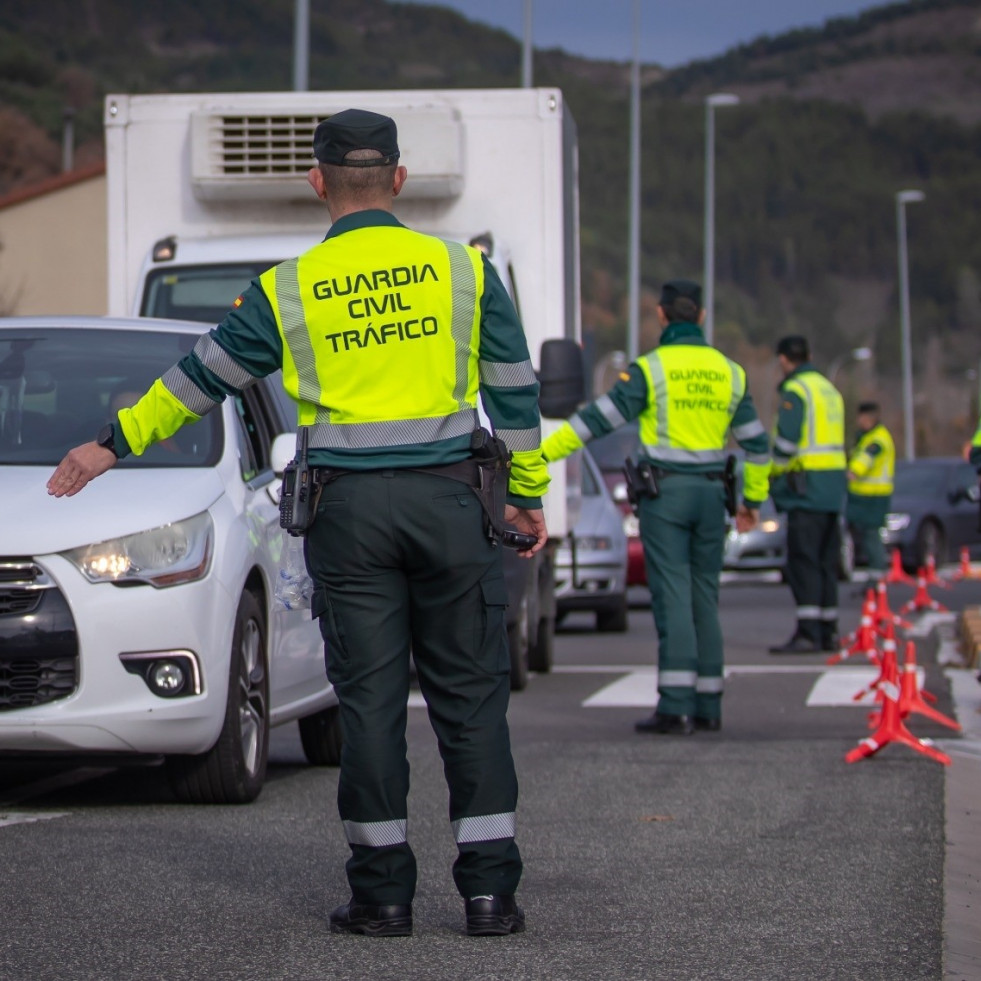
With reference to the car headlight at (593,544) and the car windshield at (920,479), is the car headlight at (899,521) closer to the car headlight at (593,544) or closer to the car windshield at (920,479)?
the car windshield at (920,479)

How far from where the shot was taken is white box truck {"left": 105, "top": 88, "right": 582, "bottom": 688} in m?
11.2

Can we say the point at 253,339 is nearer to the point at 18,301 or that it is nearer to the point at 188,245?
the point at 188,245

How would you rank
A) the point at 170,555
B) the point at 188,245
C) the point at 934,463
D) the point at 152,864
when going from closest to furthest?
the point at 152,864 → the point at 170,555 → the point at 188,245 → the point at 934,463

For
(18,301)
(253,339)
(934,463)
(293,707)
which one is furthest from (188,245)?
(18,301)

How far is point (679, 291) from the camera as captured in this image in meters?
9.52

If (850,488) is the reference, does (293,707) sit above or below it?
below

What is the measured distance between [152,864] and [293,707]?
179 cm

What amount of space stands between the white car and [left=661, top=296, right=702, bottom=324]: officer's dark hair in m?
2.65

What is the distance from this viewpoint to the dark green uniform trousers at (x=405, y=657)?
480 centimetres

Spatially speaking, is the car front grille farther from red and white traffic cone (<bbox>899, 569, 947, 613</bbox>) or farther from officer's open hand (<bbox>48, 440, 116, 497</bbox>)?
red and white traffic cone (<bbox>899, 569, 947, 613</bbox>)

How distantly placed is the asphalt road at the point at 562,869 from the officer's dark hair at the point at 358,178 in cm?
169

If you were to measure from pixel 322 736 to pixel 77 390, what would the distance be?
174 cm

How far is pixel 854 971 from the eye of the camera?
457 centimetres

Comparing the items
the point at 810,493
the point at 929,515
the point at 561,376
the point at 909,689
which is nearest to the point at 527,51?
the point at 929,515
